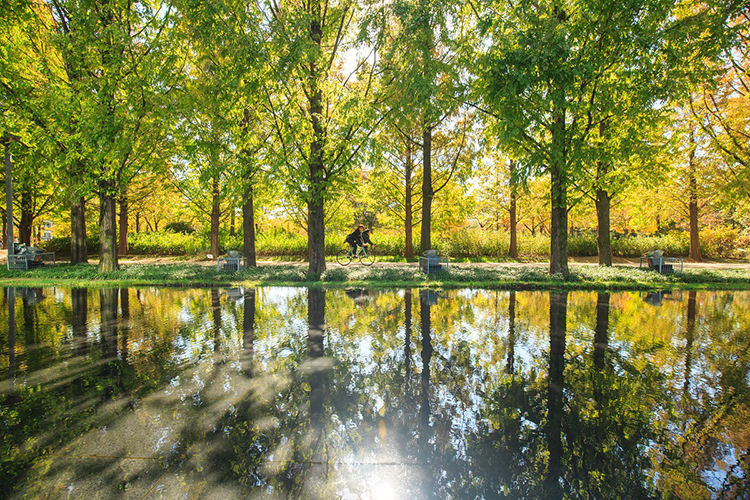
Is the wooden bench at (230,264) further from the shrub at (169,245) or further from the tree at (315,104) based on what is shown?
the shrub at (169,245)

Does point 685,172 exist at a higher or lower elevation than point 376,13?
lower

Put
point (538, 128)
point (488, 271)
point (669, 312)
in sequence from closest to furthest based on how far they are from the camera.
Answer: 1. point (669, 312)
2. point (538, 128)
3. point (488, 271)

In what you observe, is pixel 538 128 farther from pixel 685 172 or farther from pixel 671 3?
pixel 685 172

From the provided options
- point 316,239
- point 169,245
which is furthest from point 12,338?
point 169,245

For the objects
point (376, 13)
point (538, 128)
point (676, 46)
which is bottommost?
point (538, 128)

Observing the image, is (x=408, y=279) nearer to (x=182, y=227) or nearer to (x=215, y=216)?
(x=215, y=216)

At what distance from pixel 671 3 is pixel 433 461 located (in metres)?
13.0

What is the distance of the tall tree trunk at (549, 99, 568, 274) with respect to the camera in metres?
11.6

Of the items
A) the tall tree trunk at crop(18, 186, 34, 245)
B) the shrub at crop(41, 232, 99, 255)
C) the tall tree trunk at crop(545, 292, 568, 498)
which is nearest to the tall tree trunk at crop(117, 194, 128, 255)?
the shrub at crop(41, 232, 99, 255)

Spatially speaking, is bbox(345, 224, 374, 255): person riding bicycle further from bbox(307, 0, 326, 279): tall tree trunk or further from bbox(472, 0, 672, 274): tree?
bbox(472, 0, 672, 274): tree

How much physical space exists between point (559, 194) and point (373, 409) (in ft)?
39.6

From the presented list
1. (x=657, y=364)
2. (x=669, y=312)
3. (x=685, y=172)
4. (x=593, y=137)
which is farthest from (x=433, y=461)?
(x=685, y=172)

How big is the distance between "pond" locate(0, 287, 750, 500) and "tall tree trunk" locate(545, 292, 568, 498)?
0.02 metres

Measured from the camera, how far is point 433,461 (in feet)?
9.29
